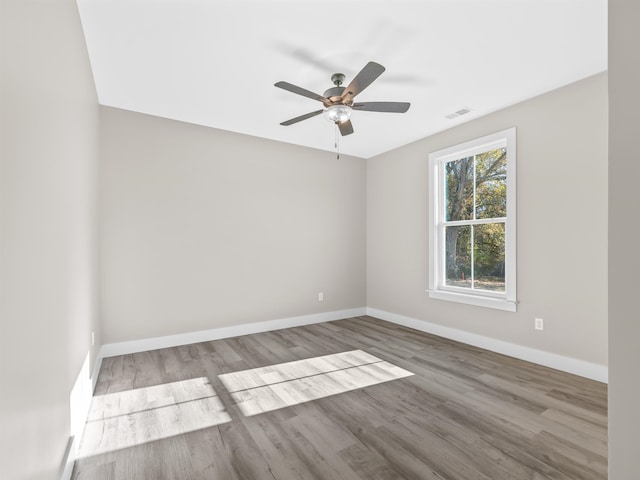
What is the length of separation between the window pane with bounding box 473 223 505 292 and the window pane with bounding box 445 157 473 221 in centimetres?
30

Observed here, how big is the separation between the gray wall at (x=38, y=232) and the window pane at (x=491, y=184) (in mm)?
3999

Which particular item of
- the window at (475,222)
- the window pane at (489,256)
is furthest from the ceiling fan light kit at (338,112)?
the window pane at (489,256)

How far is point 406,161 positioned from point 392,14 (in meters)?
2.81

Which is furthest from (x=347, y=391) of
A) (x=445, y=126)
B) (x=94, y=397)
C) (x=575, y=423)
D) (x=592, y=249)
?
(x=445, y=126)

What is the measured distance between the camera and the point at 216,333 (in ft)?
13.6

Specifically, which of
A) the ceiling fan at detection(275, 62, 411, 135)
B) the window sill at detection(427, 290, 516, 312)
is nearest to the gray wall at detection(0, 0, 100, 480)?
the ceiling fan at detection(275, 62, 411, 135)

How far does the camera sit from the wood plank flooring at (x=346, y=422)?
5.90 ft

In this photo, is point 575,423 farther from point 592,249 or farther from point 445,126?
point 445,126

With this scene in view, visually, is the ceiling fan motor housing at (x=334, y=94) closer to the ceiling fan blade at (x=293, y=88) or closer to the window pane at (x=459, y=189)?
the ceiling fan blade at (x=293, y=88)

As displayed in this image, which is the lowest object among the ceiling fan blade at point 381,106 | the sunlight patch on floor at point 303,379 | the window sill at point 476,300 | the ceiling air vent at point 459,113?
the sunlight patch on floor at point 303,379

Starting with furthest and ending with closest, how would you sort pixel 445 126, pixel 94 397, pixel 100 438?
pixel 445 126, pixel 94 397, pixel 100 438

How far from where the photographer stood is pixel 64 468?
1.62 m

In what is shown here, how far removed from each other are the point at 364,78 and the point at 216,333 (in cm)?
344

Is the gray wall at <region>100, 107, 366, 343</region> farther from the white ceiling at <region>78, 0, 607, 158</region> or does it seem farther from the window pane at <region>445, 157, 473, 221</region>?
the window pane at <region>445, 157, 473, 221</region>
